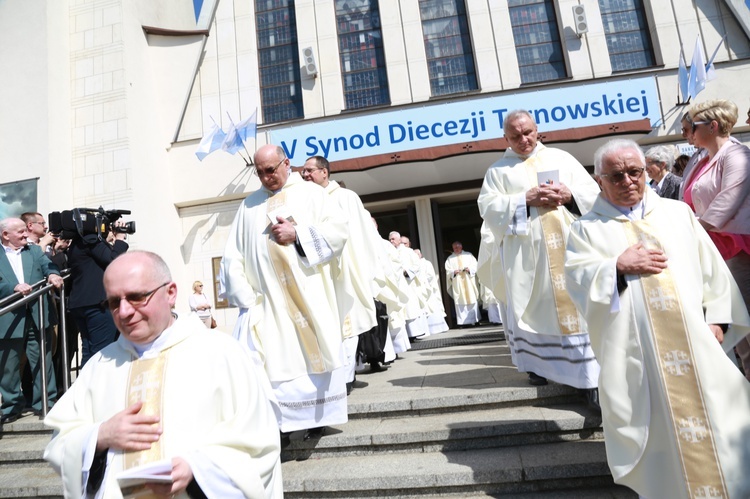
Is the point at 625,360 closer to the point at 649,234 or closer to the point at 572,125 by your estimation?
the point at 649,234

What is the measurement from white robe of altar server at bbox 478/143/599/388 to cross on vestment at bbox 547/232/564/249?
0.05 meters

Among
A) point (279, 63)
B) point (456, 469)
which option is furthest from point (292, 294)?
point (279, 63)

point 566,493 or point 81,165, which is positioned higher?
point 81,165

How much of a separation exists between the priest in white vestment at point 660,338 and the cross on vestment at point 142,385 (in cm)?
206

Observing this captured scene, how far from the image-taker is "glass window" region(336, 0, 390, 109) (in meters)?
13.2

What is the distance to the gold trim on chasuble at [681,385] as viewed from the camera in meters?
2.36

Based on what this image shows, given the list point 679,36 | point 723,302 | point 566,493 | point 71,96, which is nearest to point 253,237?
point 566,493

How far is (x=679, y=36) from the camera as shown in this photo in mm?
12016

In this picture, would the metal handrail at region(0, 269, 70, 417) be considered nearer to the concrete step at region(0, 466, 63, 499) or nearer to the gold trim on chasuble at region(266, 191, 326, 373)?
the concrete step at region(0, 466, 63, 499)

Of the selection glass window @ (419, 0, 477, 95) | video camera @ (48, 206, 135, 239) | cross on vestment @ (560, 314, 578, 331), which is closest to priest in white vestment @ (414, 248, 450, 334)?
glass window @ (419, 0, 477, 95)

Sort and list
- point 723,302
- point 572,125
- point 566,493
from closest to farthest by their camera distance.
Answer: point 723,302 < point 566,493 < point 572,125

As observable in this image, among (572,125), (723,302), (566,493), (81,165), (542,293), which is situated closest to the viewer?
(723,302)

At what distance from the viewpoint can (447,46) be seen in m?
13.1

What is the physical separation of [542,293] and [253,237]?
7.79 feet
